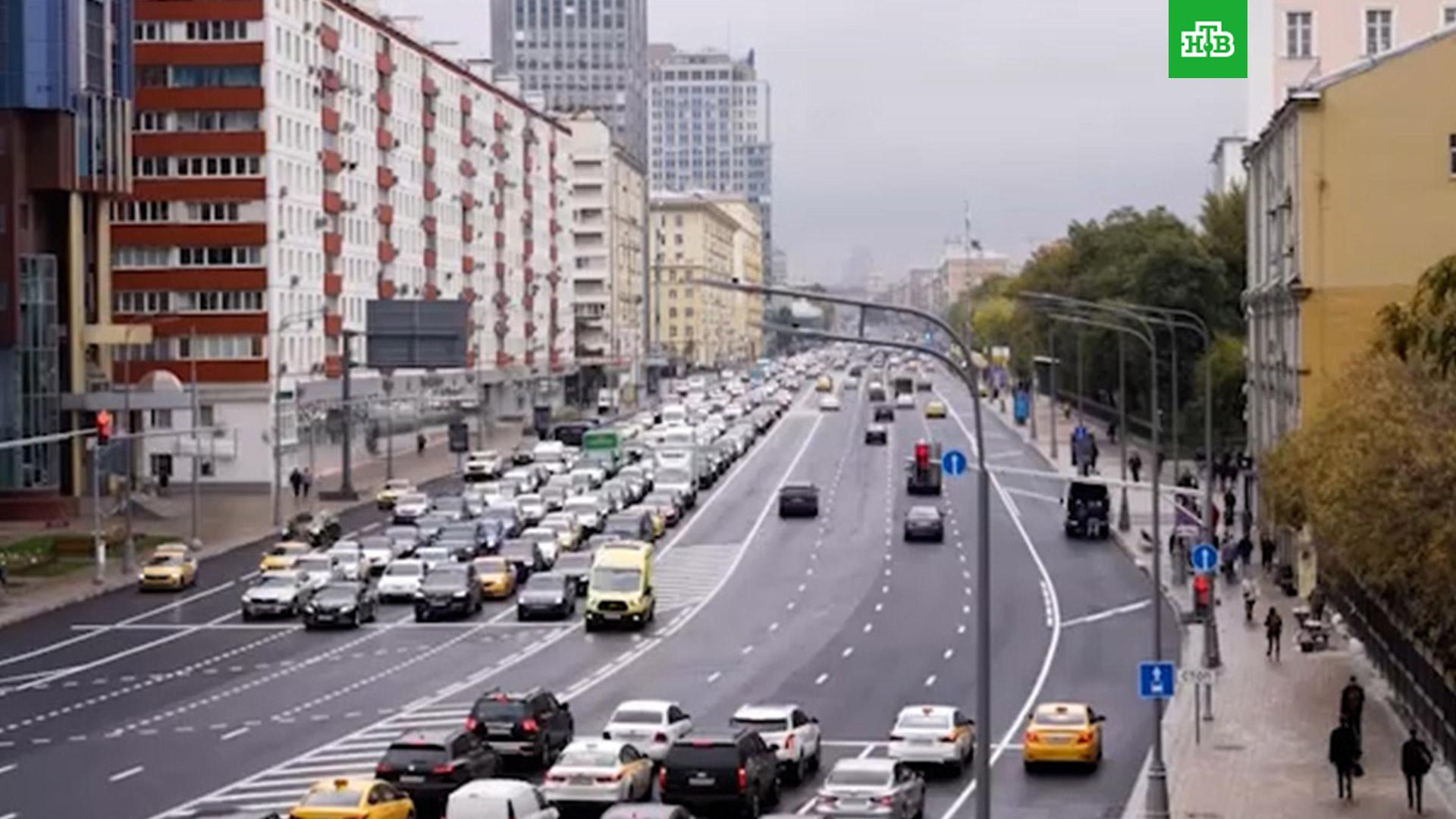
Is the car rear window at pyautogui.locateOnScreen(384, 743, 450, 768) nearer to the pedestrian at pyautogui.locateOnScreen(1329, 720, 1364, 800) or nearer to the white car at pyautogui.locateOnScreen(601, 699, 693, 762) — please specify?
the white car at pyautogui.locateOnScreen(601, 699, 693, 762)

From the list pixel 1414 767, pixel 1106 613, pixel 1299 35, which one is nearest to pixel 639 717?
pixel 1414 767

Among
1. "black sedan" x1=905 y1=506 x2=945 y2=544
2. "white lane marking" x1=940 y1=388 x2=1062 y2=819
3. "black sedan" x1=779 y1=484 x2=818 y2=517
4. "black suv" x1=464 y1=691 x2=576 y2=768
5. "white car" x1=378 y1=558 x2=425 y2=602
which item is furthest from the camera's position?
"black sedan" x1=779 y1=484 x2=818 y2=517

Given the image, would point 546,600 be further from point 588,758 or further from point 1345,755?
point 1345,755

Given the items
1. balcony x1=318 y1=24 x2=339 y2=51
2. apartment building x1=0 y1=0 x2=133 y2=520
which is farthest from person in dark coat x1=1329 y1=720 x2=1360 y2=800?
balcony x1=318 y1=24 x2=339 y2=51

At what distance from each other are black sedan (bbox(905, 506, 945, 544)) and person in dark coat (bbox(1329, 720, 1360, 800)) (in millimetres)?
47715


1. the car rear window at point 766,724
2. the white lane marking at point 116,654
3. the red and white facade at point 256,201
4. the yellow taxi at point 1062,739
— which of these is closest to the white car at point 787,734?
the car rear window at point 766,724

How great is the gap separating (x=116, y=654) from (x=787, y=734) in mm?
24332

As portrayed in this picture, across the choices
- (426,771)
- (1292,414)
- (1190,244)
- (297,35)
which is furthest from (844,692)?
(1190,244)

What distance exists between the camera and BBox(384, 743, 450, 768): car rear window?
3872cm

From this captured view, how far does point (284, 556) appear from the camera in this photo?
3002 inches

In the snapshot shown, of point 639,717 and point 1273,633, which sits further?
point 1273,633

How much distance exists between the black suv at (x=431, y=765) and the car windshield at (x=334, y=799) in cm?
394

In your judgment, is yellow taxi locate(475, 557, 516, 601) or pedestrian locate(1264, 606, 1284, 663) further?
yellow taxi locate(475, 557, 516, 601)

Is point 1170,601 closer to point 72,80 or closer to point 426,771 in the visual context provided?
point 426,771
